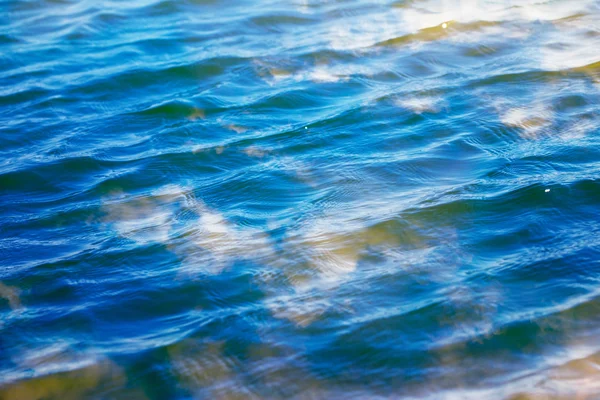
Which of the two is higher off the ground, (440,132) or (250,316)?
(440,132)

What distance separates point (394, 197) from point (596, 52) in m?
2.56

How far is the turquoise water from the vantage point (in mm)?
2666

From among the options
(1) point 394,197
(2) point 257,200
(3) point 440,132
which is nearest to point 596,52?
(3) point 440,132

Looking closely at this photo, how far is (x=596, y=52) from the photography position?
5.16 meters

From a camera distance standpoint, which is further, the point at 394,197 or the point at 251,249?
the point at 394,197

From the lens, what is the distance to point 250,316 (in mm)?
Answer: 2895

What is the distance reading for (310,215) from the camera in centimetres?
354

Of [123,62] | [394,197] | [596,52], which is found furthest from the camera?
[123,62]

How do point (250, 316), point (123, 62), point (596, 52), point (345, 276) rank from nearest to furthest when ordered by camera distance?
1. point (250, 316)
2. point (345, 276)
3. point (596, 52)
4. point (123, 62)

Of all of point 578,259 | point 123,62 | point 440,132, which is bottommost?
point 578,259

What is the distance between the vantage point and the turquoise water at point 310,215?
8.75 ft

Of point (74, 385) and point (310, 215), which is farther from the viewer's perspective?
point (310, 215)

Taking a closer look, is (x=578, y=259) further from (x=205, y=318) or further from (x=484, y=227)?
(x=205, y=318)

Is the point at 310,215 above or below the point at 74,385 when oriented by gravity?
above
